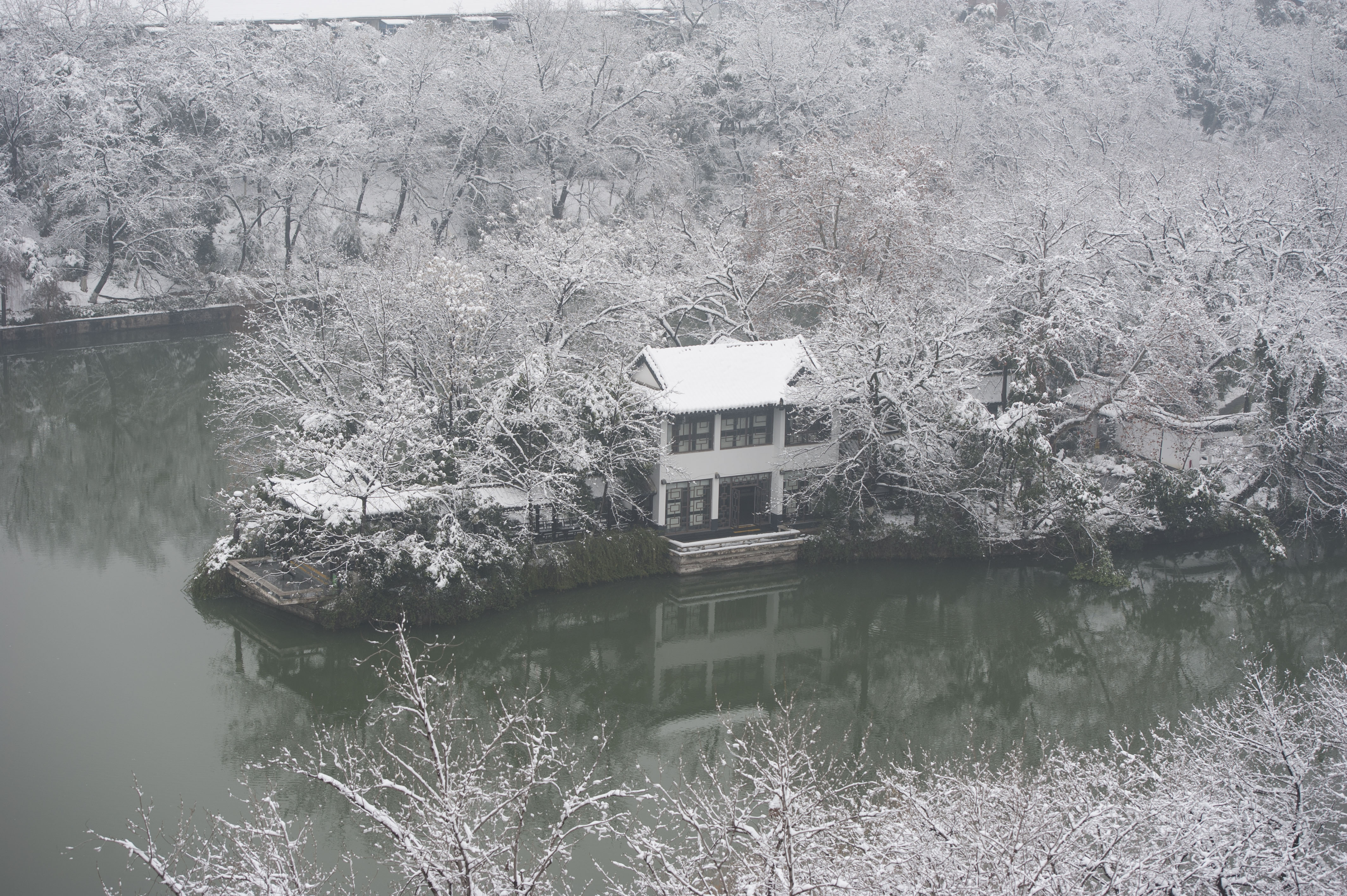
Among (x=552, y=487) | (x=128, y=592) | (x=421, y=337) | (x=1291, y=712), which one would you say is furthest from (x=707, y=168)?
(x=1291, y=712)

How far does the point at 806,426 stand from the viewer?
96.5 ft

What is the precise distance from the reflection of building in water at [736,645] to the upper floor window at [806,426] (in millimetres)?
3711

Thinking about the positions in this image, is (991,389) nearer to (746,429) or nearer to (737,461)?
(746,429)

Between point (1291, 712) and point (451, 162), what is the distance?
46.9 meters

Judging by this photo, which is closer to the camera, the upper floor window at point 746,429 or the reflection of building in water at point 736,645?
the reflection of building in water at point 736,645

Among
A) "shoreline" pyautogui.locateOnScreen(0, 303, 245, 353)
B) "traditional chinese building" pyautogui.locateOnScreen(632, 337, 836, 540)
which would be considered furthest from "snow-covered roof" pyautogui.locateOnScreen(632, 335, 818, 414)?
"shoreline" pyautogui.locateOnScreen(0, 303, 245, 353)

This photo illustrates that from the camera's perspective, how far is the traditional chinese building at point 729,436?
1117 inches

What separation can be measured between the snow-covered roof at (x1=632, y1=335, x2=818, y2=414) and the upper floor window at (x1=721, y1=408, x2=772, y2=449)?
500 millimetres

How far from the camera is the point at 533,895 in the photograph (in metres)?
11.5

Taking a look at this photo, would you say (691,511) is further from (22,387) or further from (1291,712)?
(22,387)

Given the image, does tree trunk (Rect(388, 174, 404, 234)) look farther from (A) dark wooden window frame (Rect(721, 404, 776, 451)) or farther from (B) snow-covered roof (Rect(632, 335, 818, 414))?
(A) dark wooden window frame (Rect(721, 404, 776, 451))

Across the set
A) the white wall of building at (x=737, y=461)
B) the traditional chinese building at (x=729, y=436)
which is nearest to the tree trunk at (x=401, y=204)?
the traditional chinese building at (x=729, y=436)

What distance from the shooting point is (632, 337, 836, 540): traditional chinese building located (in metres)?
28.4

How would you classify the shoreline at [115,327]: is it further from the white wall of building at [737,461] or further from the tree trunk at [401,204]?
the white wall of building at [737,461]
